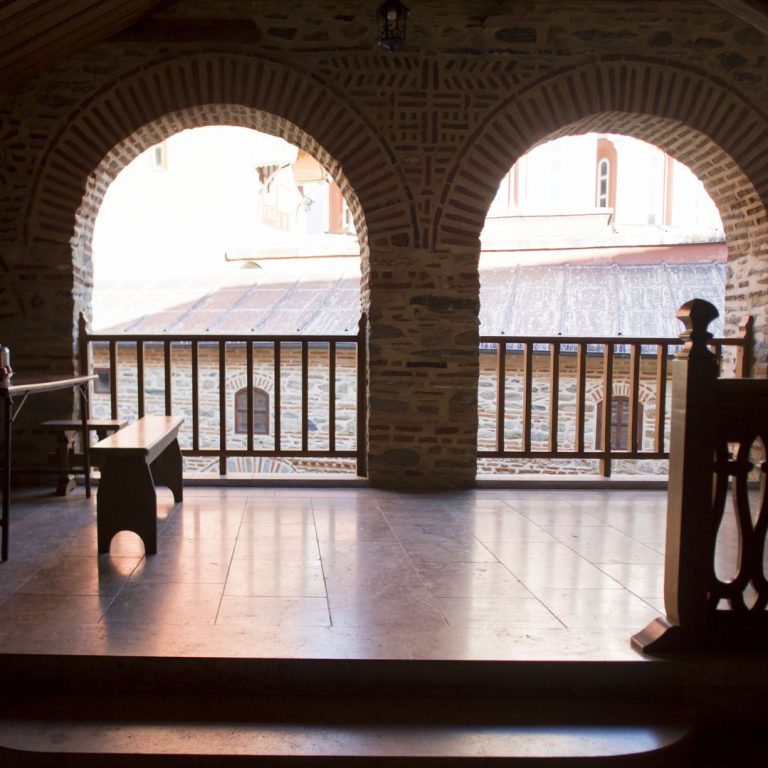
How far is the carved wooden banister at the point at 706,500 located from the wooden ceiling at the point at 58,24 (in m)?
3.14

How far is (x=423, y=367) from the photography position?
5188 mm

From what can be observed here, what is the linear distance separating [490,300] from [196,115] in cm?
1073

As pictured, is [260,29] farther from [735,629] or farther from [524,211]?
[524,211]

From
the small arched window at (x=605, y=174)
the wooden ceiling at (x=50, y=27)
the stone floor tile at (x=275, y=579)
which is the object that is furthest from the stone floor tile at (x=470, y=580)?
the small arched window at (x=605, y=174)

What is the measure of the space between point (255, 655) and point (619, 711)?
1.23 m

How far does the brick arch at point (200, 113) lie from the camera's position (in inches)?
196

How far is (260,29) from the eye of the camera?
16.5ft

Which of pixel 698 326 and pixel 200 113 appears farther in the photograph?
pixel 200 113

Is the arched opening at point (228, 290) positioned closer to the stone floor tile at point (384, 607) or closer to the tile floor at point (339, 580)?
the tile floor at point (339, 580)

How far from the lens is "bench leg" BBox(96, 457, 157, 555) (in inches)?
133

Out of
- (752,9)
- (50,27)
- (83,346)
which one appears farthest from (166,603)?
(752,9)

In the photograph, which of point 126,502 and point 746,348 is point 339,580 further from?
point 746,348

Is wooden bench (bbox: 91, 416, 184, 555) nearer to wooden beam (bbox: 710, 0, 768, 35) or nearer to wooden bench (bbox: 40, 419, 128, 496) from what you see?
wooden bench (bbox: 40, 419, 128, 496)

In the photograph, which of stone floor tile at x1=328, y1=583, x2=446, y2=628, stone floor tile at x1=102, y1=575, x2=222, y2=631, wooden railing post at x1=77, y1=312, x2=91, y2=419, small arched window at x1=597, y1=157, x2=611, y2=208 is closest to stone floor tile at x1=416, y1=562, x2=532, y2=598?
stone floor tile at x1=328, y1=583, x2=446, y2=628
